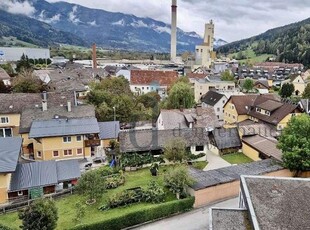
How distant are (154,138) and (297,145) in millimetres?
17159

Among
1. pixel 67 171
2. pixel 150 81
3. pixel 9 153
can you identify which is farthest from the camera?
pixel 150 81

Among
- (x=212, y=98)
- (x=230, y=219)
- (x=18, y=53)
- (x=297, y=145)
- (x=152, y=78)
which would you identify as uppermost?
(x=18, y=53)

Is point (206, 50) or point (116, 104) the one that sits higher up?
point (206, 50)

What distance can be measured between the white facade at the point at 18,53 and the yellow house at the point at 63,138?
393ft

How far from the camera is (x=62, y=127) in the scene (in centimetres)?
3841

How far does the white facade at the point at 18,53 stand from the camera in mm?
143625

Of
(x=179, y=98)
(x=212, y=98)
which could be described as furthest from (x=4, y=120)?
(x=212, y=98)

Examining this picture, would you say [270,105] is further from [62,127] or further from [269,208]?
[269,208]

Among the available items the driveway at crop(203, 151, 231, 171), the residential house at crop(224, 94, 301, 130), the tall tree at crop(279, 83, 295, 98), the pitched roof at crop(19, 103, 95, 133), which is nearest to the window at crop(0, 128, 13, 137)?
the pitched roof at crop(19, 103, 95, 133)

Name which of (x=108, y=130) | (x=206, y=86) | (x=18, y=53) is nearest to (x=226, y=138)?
(x=108, y=130)

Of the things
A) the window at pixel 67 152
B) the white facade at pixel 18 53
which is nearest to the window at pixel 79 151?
the window at pixel 67 152

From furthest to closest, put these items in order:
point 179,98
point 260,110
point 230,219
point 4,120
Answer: point 179,98
point 260,110
point 4,120
point 230,219

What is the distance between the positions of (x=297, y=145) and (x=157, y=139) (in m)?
16.8

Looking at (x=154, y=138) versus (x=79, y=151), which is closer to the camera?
(x=79, y=151)
